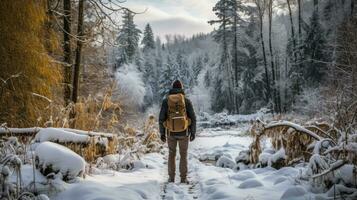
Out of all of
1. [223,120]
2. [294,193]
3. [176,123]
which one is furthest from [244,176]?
[223,120]

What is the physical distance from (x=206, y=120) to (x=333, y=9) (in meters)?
14.4

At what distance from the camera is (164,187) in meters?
6.63

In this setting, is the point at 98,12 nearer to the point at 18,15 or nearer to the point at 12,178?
the point at 18,15

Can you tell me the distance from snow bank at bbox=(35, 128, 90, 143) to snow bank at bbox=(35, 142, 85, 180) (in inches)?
26.0

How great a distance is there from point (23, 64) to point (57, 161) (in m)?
2.55

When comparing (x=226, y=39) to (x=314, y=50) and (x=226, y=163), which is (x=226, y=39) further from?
(x=226, y=163)

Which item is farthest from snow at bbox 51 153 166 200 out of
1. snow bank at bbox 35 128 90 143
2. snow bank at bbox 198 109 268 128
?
snow bank at bbox 198 109 268 128

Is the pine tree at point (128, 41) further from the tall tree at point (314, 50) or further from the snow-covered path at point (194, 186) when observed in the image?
the snow-covered path at point (194, 186)

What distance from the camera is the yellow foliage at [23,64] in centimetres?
691

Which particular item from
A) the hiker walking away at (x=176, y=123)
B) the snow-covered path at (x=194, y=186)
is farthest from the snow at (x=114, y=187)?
the hiker walking away at (x=176, y=123)

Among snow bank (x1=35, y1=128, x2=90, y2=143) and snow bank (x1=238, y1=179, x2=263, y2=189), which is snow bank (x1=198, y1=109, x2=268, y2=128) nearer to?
snow bank (x1=238, y1=179, x2=263, y2=189)

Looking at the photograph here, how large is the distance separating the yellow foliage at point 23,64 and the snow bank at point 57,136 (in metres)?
0.95

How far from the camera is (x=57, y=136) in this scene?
6.32 m

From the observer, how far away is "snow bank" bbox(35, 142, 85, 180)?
5324 millimetres
